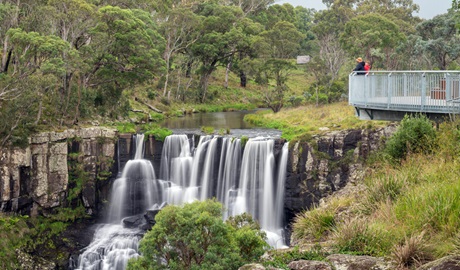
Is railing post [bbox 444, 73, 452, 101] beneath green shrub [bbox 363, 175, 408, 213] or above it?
above

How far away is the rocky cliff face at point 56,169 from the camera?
26.1m

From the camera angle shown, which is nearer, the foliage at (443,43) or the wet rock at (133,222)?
the wet rock at (133,222)

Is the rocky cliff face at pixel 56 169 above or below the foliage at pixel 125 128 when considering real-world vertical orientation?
below

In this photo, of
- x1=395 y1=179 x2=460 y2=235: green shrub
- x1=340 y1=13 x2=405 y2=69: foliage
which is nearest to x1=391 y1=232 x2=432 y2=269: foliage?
x1=395 y1=179 x2=460 y2=235: green shrub

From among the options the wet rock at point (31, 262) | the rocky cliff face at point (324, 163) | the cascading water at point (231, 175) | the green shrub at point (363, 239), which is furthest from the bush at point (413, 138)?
the wet rock at point (31, 262)

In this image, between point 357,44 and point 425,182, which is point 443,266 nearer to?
point 425,182

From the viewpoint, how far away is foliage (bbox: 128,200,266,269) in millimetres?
14367

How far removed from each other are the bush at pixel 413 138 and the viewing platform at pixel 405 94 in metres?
0.49

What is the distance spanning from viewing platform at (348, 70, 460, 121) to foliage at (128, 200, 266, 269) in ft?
17.9

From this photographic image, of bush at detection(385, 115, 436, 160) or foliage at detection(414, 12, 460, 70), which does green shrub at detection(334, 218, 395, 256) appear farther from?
foliage at detection(414, 12, 460, 70)

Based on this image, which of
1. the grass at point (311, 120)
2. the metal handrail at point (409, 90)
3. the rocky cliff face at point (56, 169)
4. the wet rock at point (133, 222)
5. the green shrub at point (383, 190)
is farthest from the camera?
the wet rock at point (133, 222)

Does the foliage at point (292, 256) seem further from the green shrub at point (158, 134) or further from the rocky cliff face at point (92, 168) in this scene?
the green shrub at point (158, 134)

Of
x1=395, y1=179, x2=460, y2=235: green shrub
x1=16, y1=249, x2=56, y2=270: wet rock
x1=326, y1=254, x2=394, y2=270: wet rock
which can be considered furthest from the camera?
x1=16, y1=249, x2=56, y2=270: wet rock

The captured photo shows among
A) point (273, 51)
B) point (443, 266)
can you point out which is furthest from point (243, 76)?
point (443, 266)
